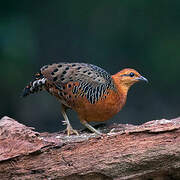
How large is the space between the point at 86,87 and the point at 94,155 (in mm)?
880

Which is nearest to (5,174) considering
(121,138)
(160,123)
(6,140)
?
(6,140)

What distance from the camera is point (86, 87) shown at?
16.9 ft

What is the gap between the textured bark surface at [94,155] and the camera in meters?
4.61

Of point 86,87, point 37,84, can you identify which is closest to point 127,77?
point 86,87

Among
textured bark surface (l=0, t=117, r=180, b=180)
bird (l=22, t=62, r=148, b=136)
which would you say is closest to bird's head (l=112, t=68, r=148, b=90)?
bird (l=22, t=62, r=148, b=136)

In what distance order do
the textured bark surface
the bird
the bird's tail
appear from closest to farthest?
1. the textured bark surface
2. the bird
3. the bird's tail

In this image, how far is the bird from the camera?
5117mm

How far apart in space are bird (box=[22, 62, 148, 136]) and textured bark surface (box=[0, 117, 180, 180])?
1.83ft

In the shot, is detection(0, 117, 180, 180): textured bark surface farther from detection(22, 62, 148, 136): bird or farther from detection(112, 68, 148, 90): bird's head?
detection(112, 68, 148, 90): bird's head

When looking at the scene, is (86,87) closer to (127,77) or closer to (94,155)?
(127,77)

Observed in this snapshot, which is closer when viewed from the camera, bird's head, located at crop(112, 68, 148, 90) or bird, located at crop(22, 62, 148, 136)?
bird, located at crop(22, 62, 148, 136)

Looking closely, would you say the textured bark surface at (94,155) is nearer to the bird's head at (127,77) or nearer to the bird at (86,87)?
the bird at (86,87)

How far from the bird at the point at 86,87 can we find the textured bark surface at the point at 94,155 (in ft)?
1.83

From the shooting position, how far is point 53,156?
15.3 ft
